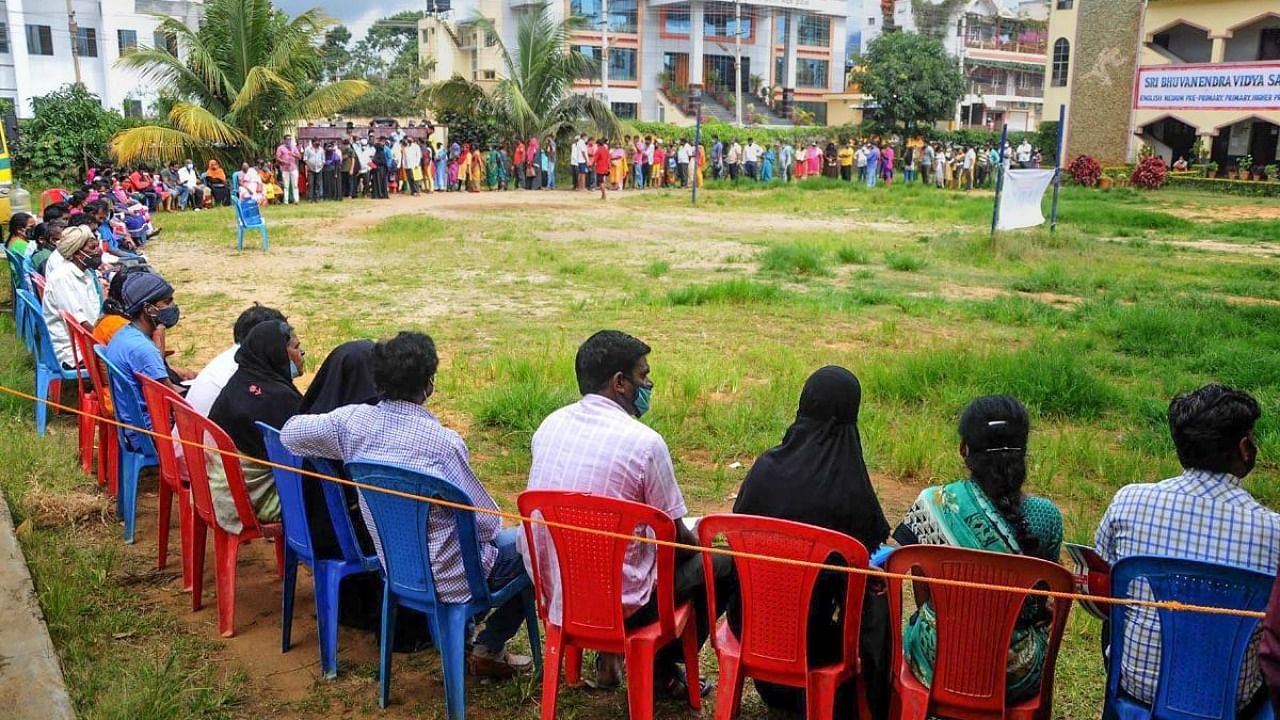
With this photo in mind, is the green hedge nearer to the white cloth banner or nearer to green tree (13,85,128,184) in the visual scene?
the white cloth banner

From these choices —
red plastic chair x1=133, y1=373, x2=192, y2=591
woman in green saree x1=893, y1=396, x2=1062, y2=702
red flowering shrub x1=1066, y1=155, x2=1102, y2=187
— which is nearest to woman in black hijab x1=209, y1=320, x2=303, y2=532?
red plastic chair x1=133, y1=373, x2=192, y2=591

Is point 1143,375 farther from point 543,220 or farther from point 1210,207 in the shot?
point 1210,207

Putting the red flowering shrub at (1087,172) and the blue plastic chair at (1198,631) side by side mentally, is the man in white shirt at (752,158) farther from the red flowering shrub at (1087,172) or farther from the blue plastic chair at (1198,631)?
the blue plastic chair at (1198,631)

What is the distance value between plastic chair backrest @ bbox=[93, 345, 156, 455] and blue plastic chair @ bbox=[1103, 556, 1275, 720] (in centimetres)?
393

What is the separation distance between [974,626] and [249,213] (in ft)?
45.6

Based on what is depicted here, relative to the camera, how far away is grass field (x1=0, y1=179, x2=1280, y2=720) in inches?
152

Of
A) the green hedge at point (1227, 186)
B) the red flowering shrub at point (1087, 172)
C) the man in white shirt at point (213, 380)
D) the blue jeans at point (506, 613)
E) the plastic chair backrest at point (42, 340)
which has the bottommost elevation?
the blue jeans at point (506, 613)

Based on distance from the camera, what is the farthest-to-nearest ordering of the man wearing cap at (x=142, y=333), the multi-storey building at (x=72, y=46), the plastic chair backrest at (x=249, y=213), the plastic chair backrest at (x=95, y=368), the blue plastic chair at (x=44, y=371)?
1. the multi-storey building at (x=72, y=46)
2. the plastic chair backrest at (x=249, y=213)
3. the blue plastic chair at (x=44, y=371)
4. the plastic chair backrest at (x=95, y=368)
5. the man wearing cap at (x=142, y=333)

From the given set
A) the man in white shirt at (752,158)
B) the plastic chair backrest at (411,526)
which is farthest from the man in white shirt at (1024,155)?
the plastic chair backrest at (411,526)

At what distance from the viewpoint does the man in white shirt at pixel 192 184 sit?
2077cm

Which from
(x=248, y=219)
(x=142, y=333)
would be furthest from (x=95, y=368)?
(x=248, y=219)

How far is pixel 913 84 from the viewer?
38500 mm

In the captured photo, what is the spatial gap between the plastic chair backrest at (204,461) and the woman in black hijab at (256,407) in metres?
0.04

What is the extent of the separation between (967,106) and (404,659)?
56.4m
